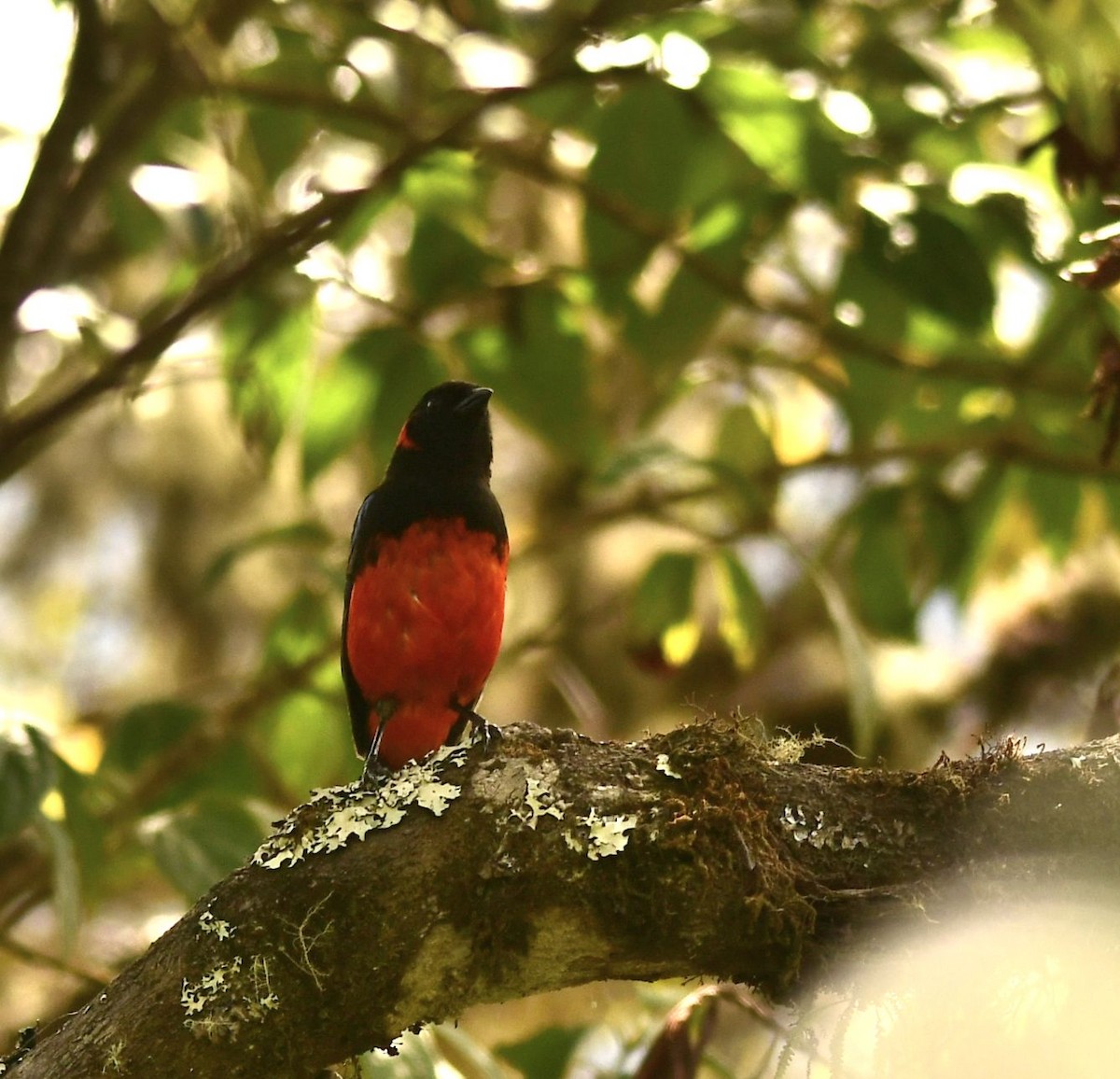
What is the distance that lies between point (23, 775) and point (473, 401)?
5.03 ft

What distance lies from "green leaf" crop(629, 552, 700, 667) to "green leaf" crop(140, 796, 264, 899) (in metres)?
1.24

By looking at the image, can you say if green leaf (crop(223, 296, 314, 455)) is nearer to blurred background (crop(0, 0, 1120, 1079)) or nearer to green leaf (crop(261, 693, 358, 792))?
blurred background (crop(0, 0, 1120, 1079))

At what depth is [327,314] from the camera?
5656 mm

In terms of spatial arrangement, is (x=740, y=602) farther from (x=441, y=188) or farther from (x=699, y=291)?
(x=441, y=188)

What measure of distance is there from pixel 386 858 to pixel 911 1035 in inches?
32.6

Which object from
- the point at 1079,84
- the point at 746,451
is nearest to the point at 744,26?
the point at 746,451

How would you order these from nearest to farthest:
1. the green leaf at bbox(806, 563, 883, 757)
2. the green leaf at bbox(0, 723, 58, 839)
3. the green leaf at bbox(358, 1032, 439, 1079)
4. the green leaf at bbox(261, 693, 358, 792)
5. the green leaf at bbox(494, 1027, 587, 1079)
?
the green leaf at bbox(358, 1032, 439, 1079) → the green leaf at bbox(0, 723, 58, 839) → the green leaf at bbox(806, 563, 883, 757) → the green leaf at bbox(494, 1027, 587, 1079) → the green leaf at bbox(261, 693, 358, 792)

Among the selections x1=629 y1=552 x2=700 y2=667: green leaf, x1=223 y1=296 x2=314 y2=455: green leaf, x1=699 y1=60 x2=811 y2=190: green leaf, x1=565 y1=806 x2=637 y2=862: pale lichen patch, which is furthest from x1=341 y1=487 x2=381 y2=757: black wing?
x1=565 y1=806 x2=637 y2=862: pale lichen patch

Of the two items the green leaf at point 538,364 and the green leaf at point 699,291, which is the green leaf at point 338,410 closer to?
the green leaf at point 538,364

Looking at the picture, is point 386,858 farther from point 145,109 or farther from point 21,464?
point 145,109

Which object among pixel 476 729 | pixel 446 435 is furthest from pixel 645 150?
pixel 476 729

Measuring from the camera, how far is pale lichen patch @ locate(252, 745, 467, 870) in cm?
208

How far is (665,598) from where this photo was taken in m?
4.01

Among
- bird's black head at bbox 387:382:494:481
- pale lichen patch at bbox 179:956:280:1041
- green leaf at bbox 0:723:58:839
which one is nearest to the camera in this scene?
pale lichen patch at bbox 179:956:280:1041
